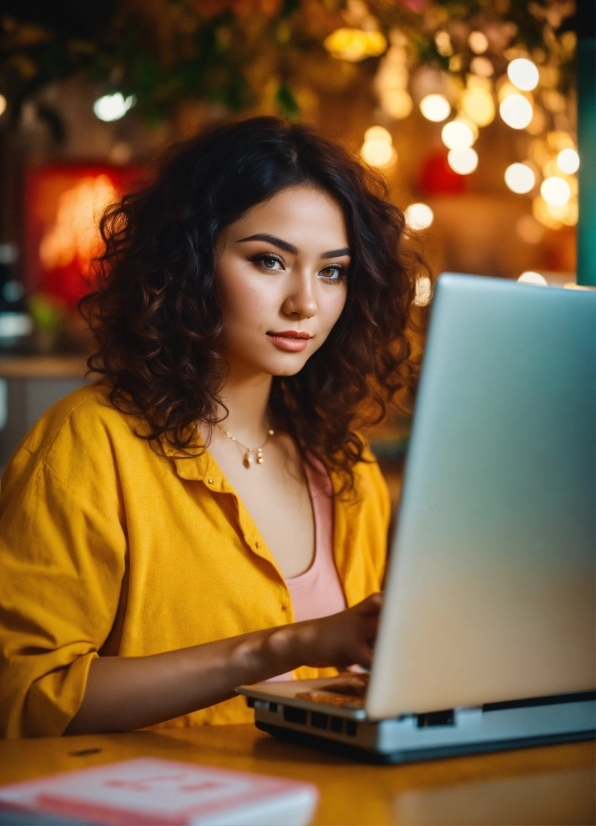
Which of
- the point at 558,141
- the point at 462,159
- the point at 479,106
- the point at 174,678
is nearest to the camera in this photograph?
the point at 174,678

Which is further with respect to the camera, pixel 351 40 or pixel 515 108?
pixel 515 108

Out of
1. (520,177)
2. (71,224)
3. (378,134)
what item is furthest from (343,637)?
(71,224)

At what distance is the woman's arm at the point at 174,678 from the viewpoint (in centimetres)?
109

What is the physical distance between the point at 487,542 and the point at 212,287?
2.24 feet

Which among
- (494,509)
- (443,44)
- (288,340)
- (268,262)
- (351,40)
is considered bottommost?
(494,509)

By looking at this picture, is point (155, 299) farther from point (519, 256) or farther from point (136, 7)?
point (519, 256)

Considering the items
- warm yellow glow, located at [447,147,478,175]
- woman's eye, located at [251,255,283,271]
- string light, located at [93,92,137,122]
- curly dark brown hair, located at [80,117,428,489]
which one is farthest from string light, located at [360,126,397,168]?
woman's eye, located at [251,255,283,271]

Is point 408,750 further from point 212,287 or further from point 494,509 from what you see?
point 212,287

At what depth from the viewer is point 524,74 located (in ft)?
11.8

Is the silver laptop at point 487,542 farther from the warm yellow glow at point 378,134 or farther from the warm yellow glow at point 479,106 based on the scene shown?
the warm yellow glow at point 378,134

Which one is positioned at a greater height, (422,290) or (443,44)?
(443,44)

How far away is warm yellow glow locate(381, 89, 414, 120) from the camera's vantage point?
508 centimetres

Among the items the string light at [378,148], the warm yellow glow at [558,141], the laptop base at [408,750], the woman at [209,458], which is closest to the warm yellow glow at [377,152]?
the string light at [378,148]

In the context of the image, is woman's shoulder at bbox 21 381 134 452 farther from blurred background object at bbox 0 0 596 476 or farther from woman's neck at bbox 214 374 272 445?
blurred background object at bbox 0 0 596 476
